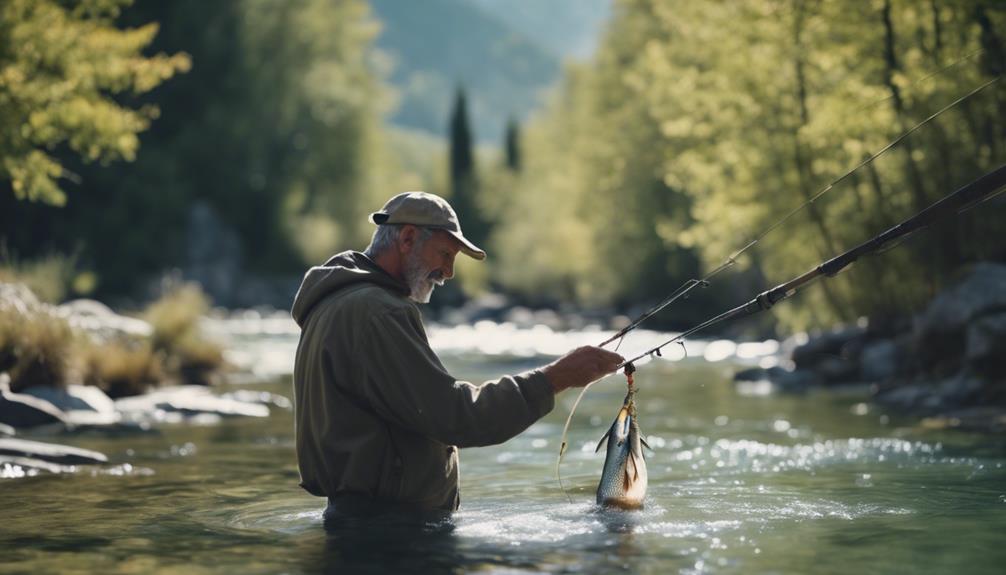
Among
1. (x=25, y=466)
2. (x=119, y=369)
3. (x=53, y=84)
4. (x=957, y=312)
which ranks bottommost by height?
(x=25, y=466)

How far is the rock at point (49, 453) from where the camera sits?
9520 mm

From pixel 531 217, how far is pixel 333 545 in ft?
166

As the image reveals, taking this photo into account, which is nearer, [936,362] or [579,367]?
[579,367]

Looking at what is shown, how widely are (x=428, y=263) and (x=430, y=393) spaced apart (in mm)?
675

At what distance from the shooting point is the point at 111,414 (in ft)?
43.7

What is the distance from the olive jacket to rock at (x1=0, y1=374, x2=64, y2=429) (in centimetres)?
679

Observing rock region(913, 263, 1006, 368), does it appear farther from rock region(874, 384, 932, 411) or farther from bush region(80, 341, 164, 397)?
bush region(80, 341, 164, 397)

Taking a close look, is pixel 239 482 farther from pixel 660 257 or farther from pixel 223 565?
pixel 660 257

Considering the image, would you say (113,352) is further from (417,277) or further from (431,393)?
(431,393)

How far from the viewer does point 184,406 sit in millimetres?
14000

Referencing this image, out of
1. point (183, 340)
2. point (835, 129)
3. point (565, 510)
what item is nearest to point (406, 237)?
point (565, 510)

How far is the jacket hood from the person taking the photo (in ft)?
19.2

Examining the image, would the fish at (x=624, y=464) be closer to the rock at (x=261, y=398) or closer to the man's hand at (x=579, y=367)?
the man's hand at (x=579, y=367)

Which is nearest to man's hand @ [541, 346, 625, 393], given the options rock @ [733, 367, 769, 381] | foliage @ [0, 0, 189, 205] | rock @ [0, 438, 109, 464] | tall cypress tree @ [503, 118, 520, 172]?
rock @ [0, 438, 109, 464]
